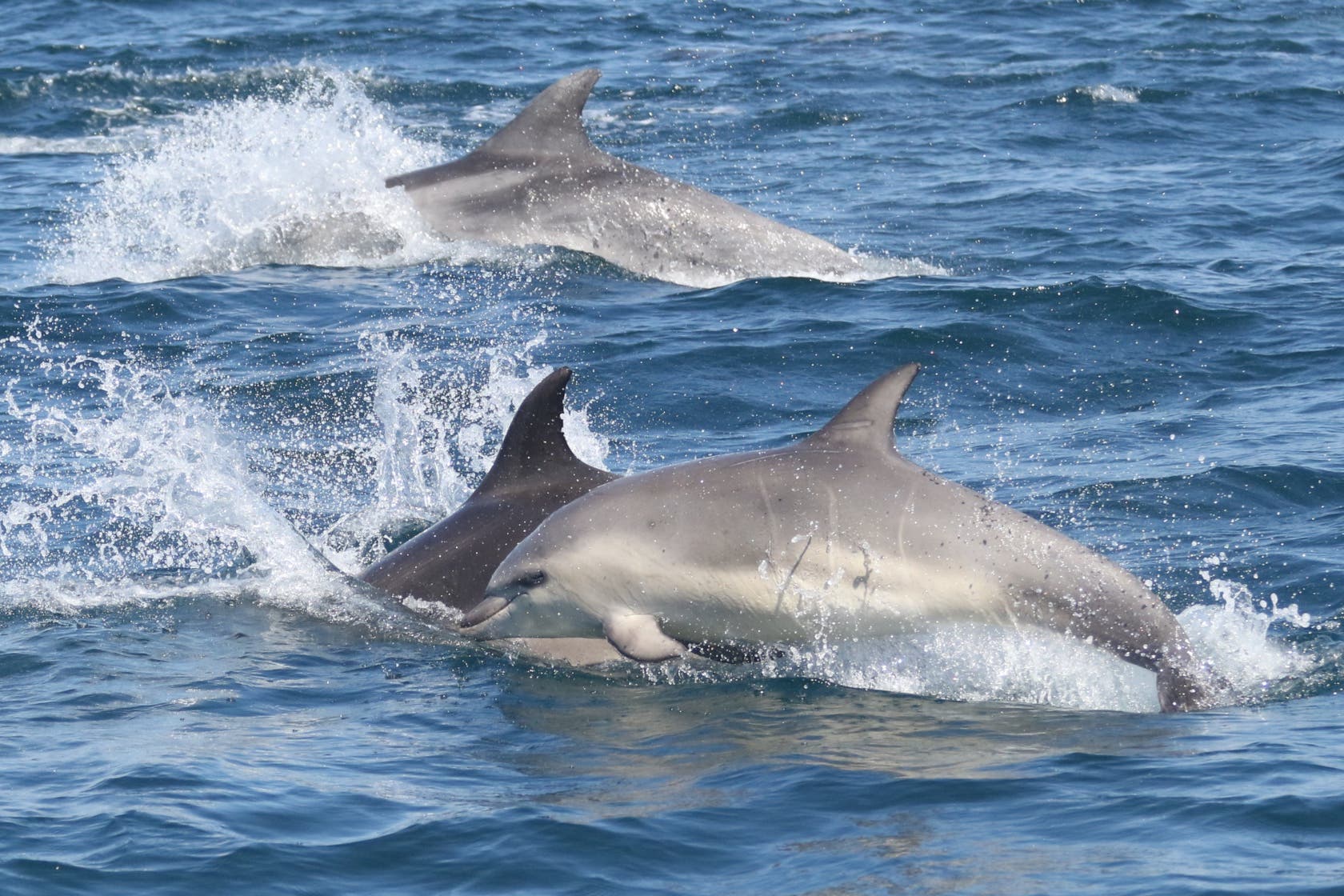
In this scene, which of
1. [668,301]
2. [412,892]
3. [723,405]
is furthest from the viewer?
[668,301]

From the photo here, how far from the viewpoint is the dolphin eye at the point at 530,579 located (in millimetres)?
9664

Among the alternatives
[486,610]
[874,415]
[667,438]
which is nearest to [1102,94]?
[667,438]

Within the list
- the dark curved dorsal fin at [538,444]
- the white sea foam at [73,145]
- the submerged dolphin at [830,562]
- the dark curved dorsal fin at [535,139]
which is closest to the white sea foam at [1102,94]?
the dark curved dorsal fin at [535,139]

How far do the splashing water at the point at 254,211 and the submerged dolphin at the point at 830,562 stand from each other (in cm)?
1024

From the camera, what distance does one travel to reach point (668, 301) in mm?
18344

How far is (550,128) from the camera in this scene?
19.5 meters

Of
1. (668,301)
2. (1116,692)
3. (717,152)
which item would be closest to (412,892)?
(1116,692)

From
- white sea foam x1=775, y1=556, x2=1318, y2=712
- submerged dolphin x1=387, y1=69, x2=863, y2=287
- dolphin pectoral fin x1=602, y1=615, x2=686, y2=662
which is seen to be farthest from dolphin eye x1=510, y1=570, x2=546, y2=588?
submerged dolphin x1=387, y1=69, x2=863, y2=287

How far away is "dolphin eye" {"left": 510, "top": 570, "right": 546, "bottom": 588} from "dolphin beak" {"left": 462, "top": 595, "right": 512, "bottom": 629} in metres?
0.17

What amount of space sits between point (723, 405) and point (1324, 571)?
546cm

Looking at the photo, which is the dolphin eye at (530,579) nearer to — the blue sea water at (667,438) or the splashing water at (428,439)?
the blue sea water at (667,438)

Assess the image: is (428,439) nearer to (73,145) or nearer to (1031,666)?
(1031,666)

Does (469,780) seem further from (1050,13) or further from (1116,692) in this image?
(1050,13)

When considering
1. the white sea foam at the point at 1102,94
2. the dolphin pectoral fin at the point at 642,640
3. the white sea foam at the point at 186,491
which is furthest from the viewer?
the white sea foam at the point at 1102,94
